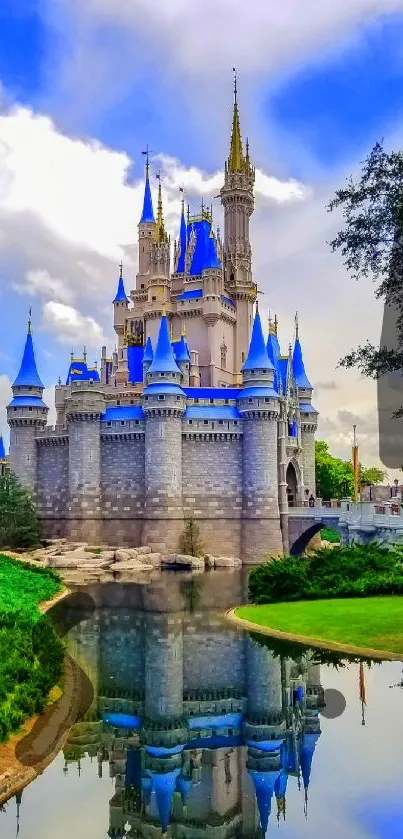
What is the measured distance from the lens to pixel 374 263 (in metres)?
16.0

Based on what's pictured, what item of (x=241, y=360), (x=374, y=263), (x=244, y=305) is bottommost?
(x=374, y=263)

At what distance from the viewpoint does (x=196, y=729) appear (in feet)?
42.3

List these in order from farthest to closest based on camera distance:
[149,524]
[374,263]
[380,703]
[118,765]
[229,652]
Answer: [149,524] < [229,652] < [374,263] < [380,703] < [118,765]

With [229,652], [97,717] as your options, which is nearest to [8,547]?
[229,652]

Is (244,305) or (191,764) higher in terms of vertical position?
(244,305)

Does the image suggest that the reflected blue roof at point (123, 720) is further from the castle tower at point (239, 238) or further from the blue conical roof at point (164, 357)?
the castle tower at point (239, 238)

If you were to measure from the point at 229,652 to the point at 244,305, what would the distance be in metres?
41.5

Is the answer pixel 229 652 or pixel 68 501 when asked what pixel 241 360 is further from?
pixel 229 652

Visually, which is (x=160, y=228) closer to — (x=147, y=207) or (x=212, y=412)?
(x=147, y=207)

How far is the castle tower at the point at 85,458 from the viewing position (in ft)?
150

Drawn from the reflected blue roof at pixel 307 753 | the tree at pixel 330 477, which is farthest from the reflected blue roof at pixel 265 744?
the tree at pixel 330 477

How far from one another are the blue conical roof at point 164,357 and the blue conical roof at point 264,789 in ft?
113

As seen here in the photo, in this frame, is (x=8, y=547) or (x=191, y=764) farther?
(x=8, y=547)

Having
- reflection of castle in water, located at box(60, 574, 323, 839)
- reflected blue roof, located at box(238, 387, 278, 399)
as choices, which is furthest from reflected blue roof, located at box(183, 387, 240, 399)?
reflection of castle in water, located at box(60, 574, 323, 839)
